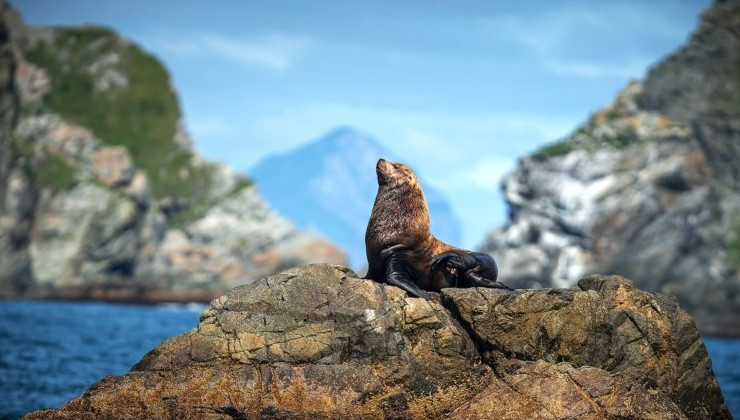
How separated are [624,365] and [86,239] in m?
95.3

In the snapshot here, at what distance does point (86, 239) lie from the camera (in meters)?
103

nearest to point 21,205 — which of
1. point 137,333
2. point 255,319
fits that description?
point 137,333

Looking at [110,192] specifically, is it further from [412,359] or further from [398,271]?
[412,359]

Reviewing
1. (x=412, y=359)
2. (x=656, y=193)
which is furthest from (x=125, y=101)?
(x=412, y=359)

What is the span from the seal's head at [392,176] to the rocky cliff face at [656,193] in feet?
257

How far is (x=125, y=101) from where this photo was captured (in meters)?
133

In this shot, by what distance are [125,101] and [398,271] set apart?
407ft

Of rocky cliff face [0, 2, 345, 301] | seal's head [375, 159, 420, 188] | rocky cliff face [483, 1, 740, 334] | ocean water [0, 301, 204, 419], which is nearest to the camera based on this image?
seal's head [375, 159, 420, 188]

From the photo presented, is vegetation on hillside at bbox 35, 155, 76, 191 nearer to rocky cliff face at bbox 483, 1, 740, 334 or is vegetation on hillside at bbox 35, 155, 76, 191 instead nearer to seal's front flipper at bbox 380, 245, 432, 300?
rocky cliff face at bbox 483, 1, 740, 334

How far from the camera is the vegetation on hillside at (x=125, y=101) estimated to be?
Answer: 4875 inches

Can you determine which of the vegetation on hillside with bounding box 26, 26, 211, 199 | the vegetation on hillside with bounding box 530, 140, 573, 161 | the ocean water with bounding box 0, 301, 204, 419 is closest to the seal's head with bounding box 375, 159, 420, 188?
the ocean water with bounding box 0, 301, 204, 419

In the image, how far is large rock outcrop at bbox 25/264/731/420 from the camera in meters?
12.7

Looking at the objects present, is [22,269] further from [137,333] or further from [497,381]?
[497,381]

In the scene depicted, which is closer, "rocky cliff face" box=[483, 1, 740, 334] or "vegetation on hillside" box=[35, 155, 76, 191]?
"rocky cliff face" box=[483, 1, 740, 334]
